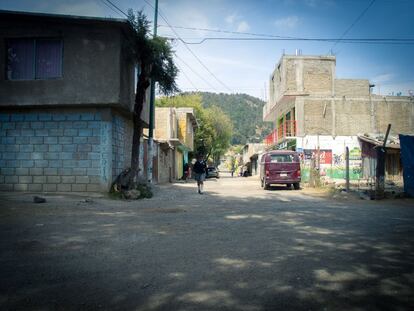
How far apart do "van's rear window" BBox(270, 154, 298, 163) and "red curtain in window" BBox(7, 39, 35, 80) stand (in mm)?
12108

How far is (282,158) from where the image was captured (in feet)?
57.8

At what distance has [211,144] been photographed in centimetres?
5053

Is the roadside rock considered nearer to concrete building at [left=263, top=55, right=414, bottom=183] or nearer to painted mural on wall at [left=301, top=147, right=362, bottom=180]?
painted mural on wall at [left=301, top=147, right=362, bottom=180]

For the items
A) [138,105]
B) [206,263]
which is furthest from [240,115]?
[206,263]

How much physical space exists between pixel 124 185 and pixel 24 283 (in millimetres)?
9697

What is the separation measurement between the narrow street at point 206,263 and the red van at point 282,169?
9.43 meters

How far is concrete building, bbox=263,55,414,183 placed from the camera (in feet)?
92.7

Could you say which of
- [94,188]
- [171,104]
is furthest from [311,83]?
[94,188]

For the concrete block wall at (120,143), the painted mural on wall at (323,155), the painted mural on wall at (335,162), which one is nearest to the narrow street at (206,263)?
the concrete block wall at (120,143)

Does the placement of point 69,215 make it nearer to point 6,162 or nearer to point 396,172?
point 6,162

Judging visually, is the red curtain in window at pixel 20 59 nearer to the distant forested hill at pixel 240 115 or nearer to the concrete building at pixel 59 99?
the concrete building at pixel 59 99

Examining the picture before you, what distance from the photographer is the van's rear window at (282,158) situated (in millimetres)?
17562

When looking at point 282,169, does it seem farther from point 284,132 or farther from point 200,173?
point 284,132

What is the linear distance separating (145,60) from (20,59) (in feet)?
16.1
